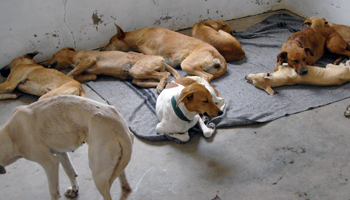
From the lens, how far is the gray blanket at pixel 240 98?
3.62m

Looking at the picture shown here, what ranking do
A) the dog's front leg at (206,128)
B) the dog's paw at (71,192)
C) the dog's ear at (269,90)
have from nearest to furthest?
1. the dog's paw at (71,192)
2. the dog's front leg at (206,128)
3. the dog's ear at (269,90)

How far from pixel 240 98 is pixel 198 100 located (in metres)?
1.35

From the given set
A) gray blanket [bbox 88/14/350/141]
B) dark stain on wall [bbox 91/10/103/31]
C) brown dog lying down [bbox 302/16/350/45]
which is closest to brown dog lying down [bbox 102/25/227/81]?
gray blanket [bbox 88/14/350/141]

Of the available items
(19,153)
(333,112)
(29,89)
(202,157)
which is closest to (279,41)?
(333,112)

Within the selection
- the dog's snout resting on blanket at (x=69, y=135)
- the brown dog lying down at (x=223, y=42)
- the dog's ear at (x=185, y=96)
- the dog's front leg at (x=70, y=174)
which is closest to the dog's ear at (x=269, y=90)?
the brown dog lying down at (x=223, y=42)

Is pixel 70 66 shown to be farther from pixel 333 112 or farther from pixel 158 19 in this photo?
pixel 333 112

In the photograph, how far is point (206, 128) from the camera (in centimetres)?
338

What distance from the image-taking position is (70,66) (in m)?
4.77

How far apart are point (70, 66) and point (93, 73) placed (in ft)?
1.55

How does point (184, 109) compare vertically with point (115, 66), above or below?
above

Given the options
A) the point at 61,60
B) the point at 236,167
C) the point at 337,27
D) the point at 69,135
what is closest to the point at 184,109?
the point at 236,167

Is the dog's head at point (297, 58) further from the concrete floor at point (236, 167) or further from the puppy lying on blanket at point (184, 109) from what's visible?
the puppy lying on blanket at point (184, 109)

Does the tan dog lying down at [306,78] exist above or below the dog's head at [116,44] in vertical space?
below

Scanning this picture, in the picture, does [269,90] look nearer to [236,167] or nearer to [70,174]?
[236,167]
